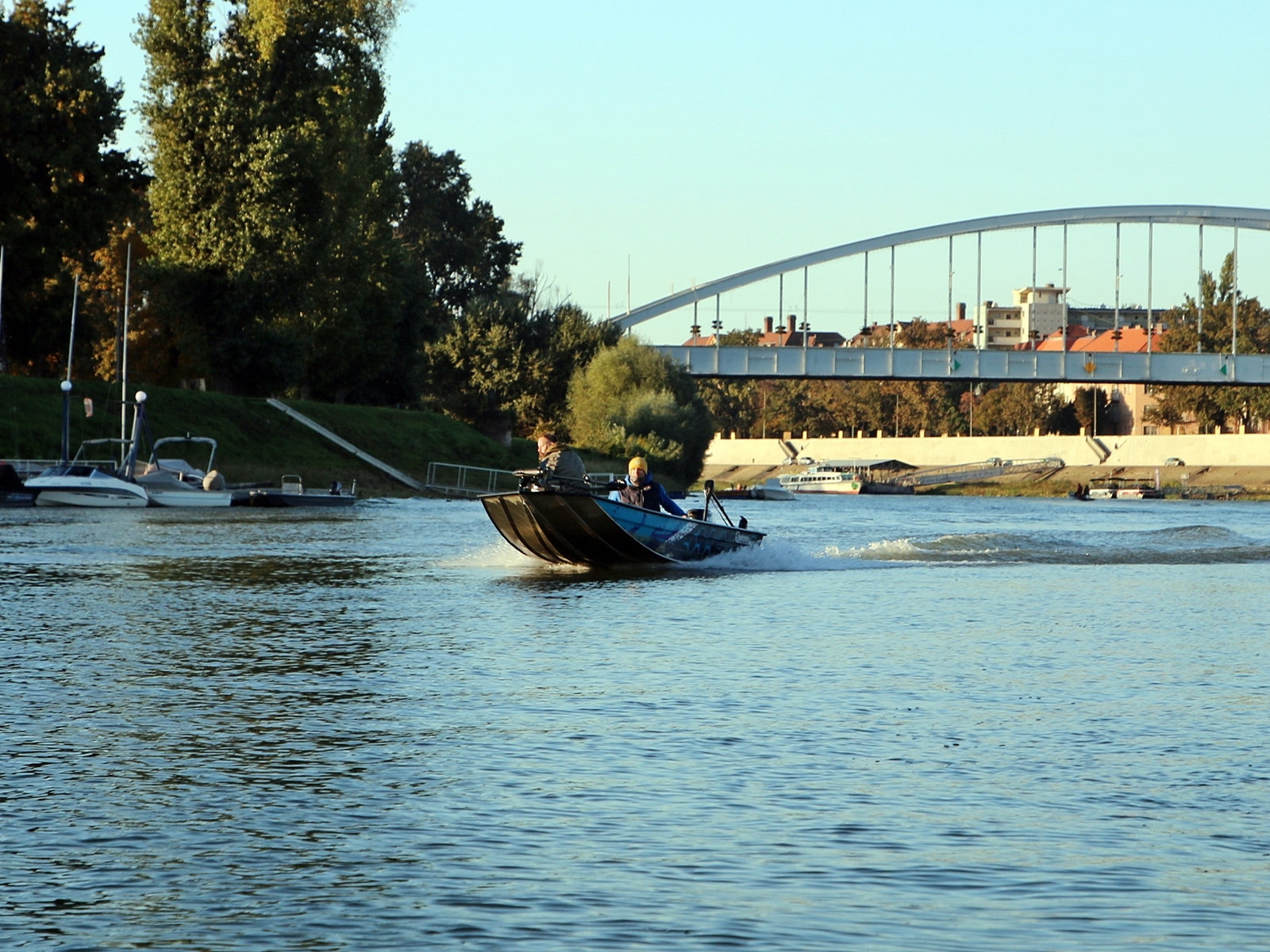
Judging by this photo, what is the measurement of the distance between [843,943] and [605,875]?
1235 millimetres

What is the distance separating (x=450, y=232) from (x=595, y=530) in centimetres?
7812

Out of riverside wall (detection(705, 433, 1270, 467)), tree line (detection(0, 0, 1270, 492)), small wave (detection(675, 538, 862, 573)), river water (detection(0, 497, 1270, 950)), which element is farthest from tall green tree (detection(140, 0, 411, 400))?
riverside wall (detection(705, 433, 1270, 467))

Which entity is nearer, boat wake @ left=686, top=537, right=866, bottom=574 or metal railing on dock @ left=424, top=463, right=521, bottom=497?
boat wake @ left=686, top=537, right=866, bottom=574

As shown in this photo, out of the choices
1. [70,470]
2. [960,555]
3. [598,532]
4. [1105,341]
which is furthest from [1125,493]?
[598,532]

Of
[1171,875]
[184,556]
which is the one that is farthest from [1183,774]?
[184,556]

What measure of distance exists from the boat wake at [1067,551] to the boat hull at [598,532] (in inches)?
210

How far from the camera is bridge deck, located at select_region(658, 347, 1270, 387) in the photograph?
98938mm

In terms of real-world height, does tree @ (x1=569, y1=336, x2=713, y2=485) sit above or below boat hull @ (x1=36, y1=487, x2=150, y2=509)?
above

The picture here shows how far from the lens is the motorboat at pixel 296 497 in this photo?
53000mm

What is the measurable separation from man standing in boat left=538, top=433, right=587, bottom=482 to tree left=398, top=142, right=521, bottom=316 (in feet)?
245

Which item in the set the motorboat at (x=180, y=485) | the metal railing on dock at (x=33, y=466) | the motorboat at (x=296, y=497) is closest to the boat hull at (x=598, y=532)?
the motorboat at (x=180, y=485)

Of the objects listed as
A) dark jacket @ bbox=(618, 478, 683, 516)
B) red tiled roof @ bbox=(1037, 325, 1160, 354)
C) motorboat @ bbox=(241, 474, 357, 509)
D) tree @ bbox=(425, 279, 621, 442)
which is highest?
red tiled roof @ bbox=(1037, 325, 1160, 354)

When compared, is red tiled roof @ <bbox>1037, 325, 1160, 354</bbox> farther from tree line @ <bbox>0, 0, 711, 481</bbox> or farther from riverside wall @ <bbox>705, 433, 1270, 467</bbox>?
tree line @ <bbox>0, 0, 711, 481</bbox>

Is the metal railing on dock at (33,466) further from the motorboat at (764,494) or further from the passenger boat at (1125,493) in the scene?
the passenger boat at (1125,493)
